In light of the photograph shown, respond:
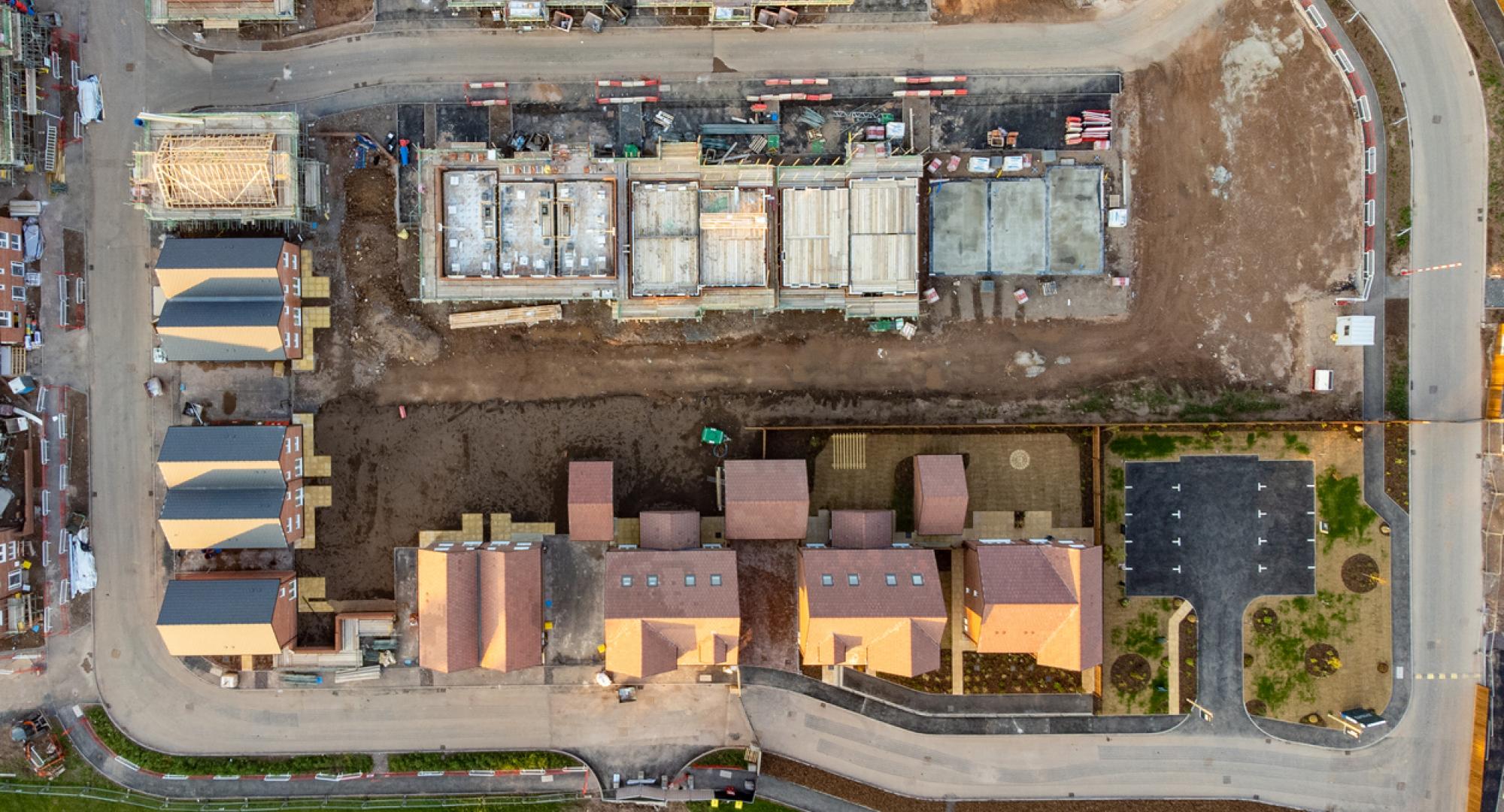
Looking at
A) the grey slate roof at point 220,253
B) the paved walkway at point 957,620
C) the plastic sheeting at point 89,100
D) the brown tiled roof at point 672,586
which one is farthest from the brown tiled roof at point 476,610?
the plastic sheeting at point 89,100

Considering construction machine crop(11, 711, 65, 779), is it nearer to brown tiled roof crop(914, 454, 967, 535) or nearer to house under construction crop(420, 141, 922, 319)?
house under construction crop(420, 141, 922, 319)

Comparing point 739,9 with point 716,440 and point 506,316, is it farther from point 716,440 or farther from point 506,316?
point 716,440

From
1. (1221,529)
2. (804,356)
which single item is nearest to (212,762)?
(804,356)

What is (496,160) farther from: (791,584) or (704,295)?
(791,584)

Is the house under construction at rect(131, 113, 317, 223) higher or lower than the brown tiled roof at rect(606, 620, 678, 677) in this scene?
higher

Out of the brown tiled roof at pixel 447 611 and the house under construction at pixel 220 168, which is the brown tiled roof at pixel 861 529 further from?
the house under construction at pixel 220 168

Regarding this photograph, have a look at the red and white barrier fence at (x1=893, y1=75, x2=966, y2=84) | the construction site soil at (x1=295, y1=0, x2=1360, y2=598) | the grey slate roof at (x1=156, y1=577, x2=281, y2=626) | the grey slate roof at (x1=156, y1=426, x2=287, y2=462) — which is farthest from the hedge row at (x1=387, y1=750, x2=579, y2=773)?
the red and white barrier fence at (x1=893, y1=75, x2=966, y2=84)

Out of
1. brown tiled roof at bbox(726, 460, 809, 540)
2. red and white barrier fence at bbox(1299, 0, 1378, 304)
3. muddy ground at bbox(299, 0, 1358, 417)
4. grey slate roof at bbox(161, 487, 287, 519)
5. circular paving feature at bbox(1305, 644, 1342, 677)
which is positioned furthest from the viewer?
circular paving feature at bbox(1305, 644, 1342, 677)
